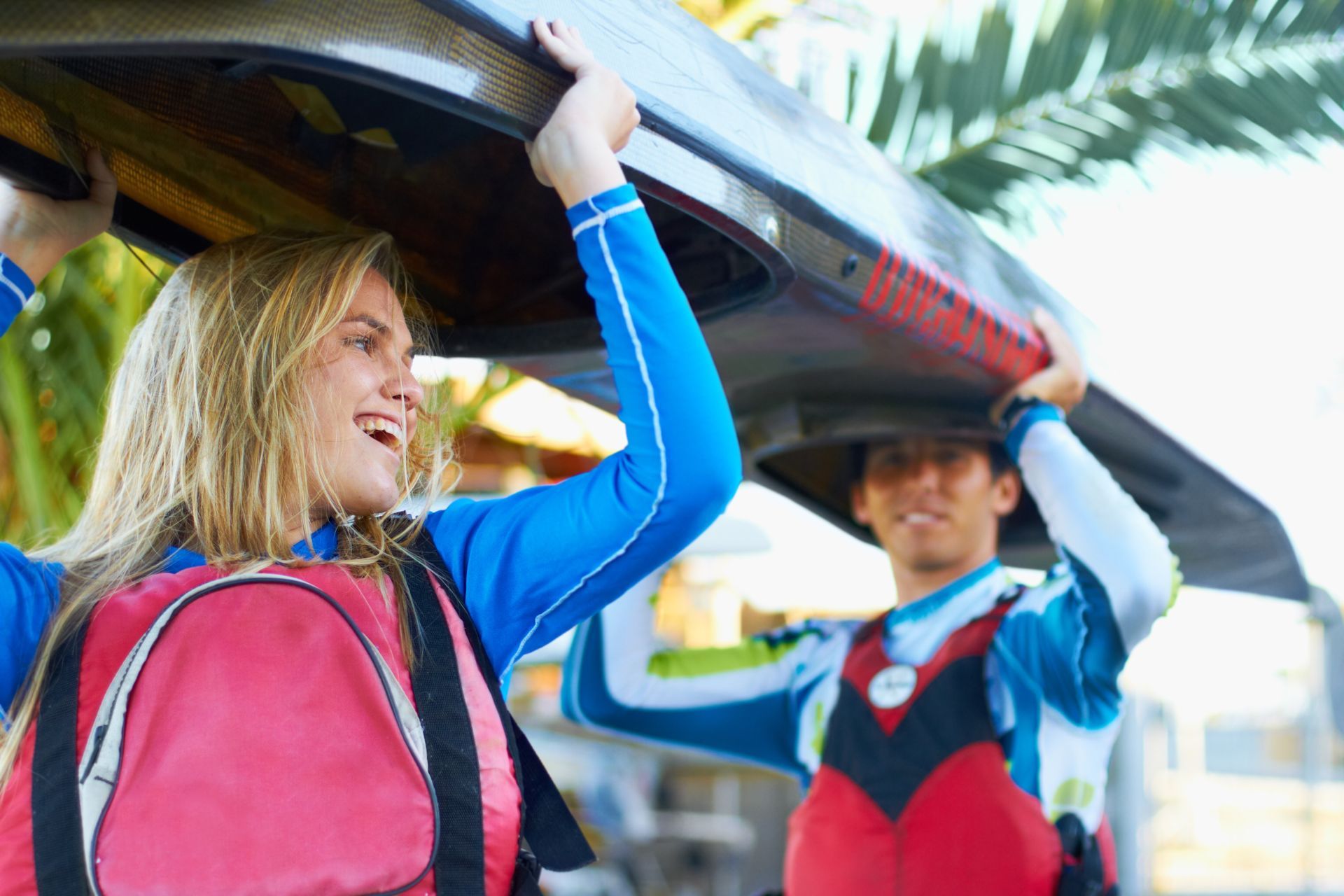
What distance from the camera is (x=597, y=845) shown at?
33.7 feet

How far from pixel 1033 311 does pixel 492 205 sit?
99 cm

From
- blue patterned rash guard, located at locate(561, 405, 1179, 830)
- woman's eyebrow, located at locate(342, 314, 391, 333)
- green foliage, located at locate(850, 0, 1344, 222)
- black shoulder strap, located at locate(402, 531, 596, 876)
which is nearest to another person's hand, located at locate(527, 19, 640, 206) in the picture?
woman's eyebrow, located at locate(342, 314, 391, 333)

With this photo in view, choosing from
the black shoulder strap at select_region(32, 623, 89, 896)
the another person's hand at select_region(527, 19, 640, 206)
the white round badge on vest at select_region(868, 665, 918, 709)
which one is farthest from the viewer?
the white round badge on vest at select_region(868, 665, 918, 709)

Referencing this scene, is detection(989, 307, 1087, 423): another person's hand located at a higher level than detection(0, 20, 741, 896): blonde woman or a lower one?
higher

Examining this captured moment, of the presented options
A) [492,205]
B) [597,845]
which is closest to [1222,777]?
[597,845]

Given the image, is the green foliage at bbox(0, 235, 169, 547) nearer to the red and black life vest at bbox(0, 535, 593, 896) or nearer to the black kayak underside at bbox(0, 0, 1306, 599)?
the black kayak underside at bbox(0, 0, 1306, 599)

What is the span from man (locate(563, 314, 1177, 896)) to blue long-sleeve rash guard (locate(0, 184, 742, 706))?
A: 956 mm

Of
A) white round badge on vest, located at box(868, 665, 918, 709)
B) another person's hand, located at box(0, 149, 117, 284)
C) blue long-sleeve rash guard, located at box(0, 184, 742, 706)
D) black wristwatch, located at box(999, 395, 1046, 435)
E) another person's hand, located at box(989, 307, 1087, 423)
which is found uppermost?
another person's hand, located at box(989, 307, 1087, 423)

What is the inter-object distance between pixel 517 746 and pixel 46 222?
75 centimetres

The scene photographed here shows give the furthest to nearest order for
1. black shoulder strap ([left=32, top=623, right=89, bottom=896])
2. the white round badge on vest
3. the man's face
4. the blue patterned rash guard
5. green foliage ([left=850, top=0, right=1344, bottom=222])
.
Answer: green foliage ([left=850, top=0, right=1344, bottom=222]) < the man's face < the white round badge on vest < the blue patterned rash guard < black shoulder strap ([left=32, top=623, right=89, bottom=896])

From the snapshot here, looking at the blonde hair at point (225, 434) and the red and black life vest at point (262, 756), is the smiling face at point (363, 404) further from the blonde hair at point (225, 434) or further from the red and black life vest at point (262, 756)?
the red and black life vest at point (262, 756)

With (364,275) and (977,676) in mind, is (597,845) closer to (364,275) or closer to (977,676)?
(977,676)

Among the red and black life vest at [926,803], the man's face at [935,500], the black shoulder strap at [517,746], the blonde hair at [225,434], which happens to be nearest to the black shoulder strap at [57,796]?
the blonde hair at [225,434]

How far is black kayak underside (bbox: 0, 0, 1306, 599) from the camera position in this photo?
1168mm
